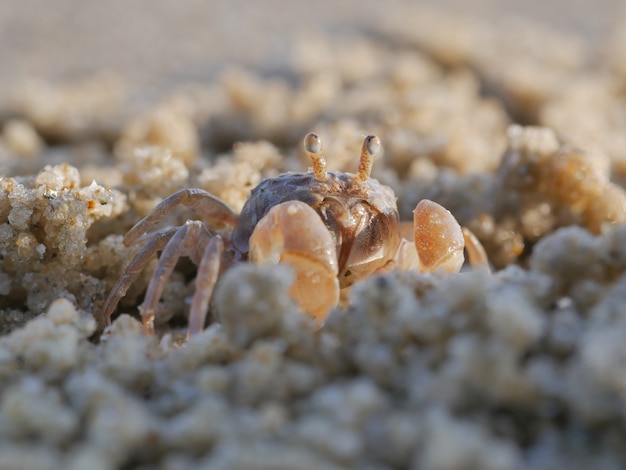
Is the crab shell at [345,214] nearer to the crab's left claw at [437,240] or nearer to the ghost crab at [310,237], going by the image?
the ghost crab at [310,237]

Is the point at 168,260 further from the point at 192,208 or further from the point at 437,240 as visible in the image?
the point at 437,240

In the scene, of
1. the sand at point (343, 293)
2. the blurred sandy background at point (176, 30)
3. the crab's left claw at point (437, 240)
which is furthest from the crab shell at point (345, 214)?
the blurred sandy background at point (176, 30)

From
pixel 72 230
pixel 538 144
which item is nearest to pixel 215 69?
pixel 538 144

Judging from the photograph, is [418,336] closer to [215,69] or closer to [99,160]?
[99,160]

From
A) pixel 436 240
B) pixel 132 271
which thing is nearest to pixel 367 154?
pixel 436 240

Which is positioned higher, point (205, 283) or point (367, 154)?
point (367, 154)

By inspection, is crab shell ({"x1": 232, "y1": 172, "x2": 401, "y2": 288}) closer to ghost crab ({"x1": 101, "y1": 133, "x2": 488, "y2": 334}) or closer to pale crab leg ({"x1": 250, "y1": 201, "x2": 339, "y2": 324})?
ghost crab ({"x1": 101, "y1": 133, "x2": 488, "y2": 334})
